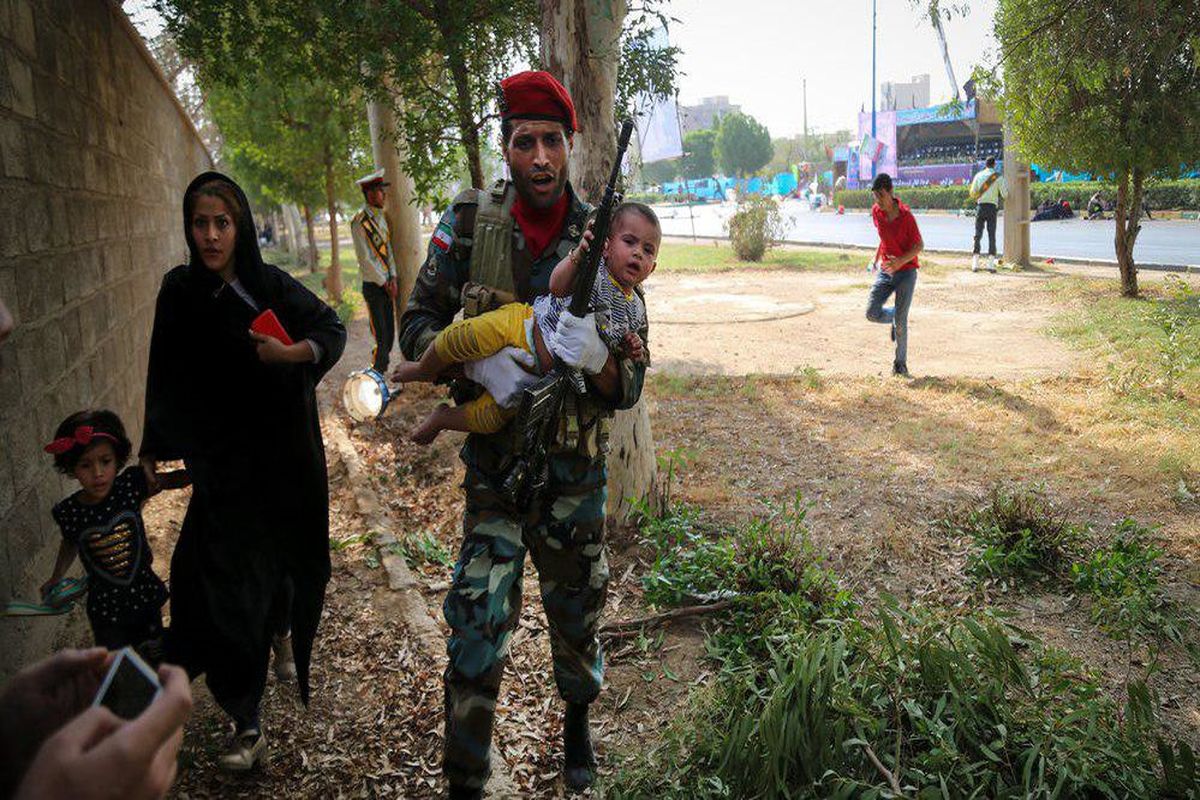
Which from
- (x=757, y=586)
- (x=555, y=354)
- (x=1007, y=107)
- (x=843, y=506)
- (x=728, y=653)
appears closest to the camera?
(x=555, y=354)

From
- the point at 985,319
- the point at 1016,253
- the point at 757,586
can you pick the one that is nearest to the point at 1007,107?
the point at 985,319

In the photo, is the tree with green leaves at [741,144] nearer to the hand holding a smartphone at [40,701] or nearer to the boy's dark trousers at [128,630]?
the boy's dark trousers at [128,630]

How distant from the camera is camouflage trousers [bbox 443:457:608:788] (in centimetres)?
258

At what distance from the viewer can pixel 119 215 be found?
5.79 metres

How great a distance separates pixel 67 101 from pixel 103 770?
14.6 feet

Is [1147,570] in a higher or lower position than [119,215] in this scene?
lower

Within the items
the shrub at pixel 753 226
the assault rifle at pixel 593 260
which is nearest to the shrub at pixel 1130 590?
the assault rifle at pixel 593 260

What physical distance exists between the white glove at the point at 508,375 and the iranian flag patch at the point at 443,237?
48cm

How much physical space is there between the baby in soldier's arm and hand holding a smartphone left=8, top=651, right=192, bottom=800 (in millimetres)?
1582

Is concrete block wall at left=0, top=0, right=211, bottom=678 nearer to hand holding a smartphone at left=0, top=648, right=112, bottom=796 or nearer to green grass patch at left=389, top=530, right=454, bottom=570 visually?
green grass patch at left=389, top=530, right=454, bottom=570

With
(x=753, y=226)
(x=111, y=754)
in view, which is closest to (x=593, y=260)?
(x=111, y=754)

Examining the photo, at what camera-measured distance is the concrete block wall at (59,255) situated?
316 cm

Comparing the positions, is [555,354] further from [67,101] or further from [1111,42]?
[1111,42]

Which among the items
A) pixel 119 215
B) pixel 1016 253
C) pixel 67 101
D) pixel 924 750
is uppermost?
pixel 67 101
